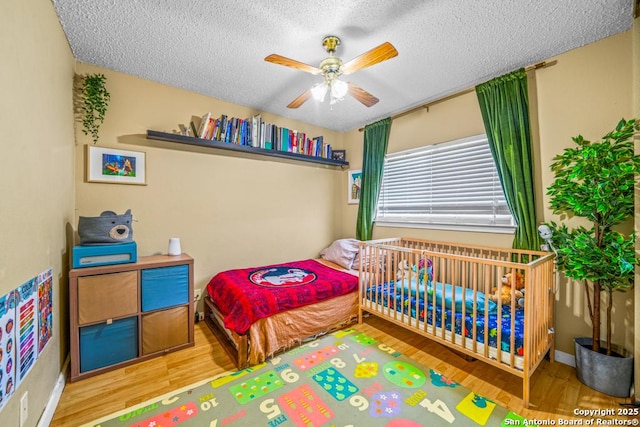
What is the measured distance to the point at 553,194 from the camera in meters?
1.86

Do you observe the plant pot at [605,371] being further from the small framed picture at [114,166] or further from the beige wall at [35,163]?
the small framed picture at [114,166]

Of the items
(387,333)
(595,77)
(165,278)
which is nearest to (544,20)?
(595,77)

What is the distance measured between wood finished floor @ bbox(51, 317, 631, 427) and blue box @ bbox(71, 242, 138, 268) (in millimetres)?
790

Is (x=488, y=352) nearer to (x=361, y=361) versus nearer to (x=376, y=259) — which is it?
(x=361, y=361)

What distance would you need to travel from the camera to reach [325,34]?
176 cm

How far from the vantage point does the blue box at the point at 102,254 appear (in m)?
1.76

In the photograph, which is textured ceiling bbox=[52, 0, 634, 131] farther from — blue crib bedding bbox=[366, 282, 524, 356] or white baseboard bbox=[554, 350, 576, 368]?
white baseboard bbox=[554, 350, 576, 368]

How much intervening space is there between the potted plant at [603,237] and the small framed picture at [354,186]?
86.3 inches

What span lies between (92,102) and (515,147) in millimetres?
3564

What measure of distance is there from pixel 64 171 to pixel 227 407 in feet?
6.37

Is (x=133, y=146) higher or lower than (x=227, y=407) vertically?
higher

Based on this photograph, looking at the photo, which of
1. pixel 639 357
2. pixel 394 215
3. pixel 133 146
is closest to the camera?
pixel 639 357

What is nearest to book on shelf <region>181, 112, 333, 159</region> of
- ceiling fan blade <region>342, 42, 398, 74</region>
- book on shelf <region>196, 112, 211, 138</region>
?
book on shelf <region>196, 112, 211, 138</region>

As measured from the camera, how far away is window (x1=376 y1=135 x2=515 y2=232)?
237 centimetres
